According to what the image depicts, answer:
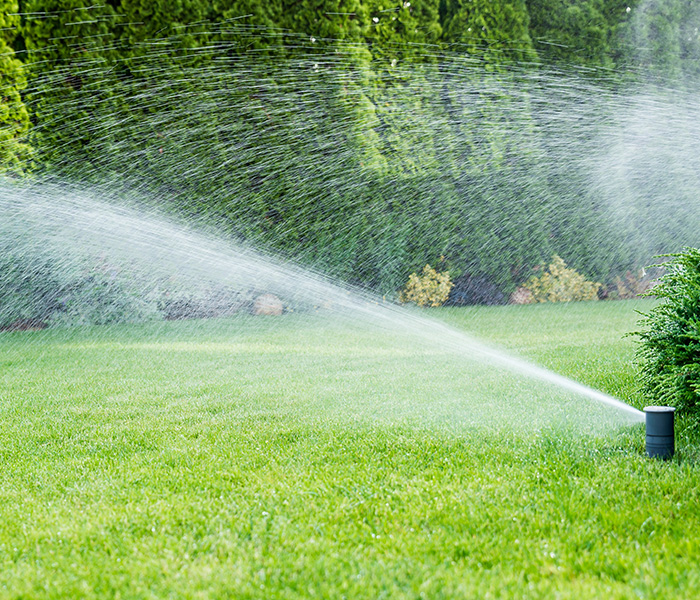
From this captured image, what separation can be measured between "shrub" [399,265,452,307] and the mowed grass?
5.84 meters

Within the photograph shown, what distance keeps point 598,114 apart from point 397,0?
160 inches

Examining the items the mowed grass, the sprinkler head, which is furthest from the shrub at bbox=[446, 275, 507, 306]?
the sprinkler head

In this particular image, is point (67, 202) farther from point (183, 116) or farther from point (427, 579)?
point (427, 579)

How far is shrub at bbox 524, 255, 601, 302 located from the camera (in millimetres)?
12562

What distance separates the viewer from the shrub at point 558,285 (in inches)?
495

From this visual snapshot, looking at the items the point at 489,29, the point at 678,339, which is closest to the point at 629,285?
the point at 489,29

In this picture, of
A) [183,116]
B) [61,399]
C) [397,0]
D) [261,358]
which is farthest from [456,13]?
[61,399]

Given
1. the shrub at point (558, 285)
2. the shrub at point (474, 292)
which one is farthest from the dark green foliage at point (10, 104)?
the shrub at point (558, 285)

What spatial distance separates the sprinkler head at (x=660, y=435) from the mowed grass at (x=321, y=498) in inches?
3.5

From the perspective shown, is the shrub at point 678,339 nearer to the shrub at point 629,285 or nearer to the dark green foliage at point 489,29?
the dark green foliage at point 489,29

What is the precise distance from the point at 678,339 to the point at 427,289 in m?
7.68

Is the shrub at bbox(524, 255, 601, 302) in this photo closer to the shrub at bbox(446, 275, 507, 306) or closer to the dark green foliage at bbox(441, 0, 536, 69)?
the shrub at bbox(446, 275, 507, 306)

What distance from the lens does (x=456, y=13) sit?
465 inches

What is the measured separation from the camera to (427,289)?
11.7 m
